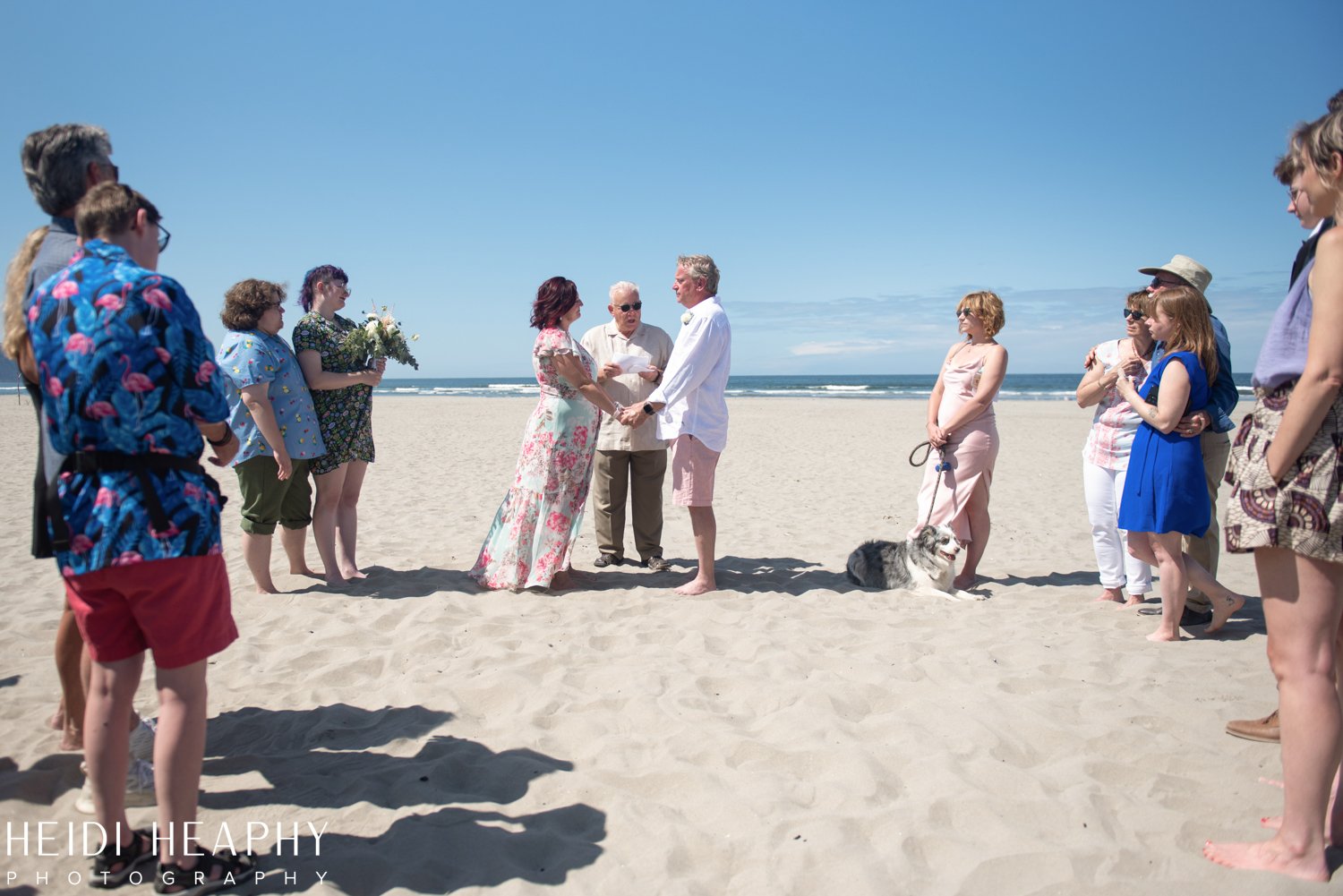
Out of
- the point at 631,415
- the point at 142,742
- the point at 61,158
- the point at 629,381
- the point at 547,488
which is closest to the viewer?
the point at 61,158

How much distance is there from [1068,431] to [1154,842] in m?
18.1

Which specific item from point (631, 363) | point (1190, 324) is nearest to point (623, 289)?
point (631, 363)

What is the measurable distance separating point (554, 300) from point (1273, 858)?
4.20 m

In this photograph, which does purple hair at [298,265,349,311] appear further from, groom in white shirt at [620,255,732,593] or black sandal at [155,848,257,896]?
black sandal at [155,848,257,896]

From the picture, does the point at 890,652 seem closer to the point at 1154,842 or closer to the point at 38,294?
the point at 1154,842

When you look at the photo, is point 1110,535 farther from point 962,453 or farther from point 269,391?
point 269,391

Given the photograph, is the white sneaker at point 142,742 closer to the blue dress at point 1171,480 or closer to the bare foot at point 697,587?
the bare foot at point 697,587

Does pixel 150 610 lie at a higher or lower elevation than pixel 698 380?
lower

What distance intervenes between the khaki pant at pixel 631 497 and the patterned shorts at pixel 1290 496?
399 centimetres

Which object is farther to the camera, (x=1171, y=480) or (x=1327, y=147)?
(x=1171, y=480)

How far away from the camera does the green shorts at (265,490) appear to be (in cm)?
464

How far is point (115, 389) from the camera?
1951 millimetres

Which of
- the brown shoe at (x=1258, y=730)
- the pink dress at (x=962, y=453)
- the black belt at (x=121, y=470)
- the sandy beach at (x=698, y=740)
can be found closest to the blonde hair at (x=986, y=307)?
the pink dress at (x=962, y=453)

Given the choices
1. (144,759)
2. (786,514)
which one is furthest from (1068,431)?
(144,759)
